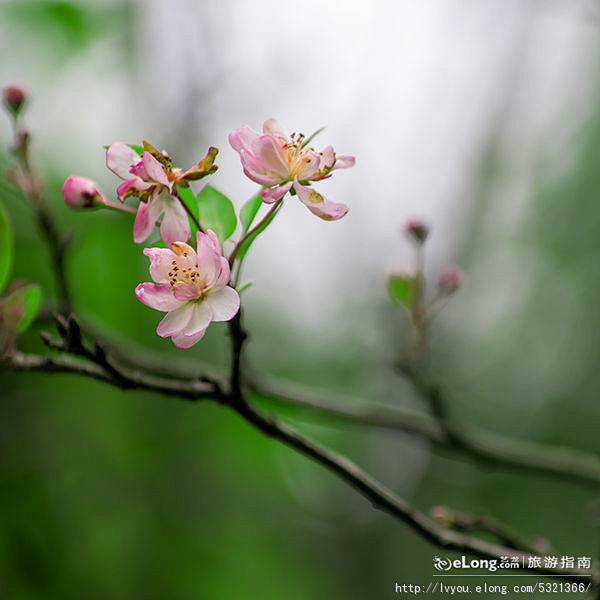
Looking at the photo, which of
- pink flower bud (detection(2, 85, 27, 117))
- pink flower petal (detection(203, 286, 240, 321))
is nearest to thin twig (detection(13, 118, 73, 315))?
pink flower bud (detection(2, 85, 27, 117))

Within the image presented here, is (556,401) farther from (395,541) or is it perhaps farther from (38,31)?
(38,31)

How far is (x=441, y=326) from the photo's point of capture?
12.5 feet

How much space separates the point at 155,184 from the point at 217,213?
0.32ft

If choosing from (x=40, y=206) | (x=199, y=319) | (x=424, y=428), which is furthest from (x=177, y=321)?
(x=424, y=428)

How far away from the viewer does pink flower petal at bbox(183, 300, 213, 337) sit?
63 cm

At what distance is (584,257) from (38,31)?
4808 millimetres

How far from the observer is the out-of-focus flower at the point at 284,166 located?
0.66 meters

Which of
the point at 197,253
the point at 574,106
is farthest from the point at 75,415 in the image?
the point at 574,106

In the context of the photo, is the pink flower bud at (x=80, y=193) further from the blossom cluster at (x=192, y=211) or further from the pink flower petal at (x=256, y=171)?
the pink flower petal at (x=256, y=171)

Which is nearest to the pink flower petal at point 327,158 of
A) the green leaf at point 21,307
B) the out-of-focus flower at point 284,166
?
the out-of-focus flower at point 284,166

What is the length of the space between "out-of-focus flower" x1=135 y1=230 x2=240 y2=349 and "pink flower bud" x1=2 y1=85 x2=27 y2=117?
0.61 m

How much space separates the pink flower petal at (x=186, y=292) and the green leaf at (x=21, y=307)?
0.27m

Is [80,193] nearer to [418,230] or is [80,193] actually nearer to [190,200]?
[190,200]

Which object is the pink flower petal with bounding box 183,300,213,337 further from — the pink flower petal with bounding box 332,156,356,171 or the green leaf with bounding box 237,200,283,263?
the pink flower petal with bounding box 332,156,356,171
